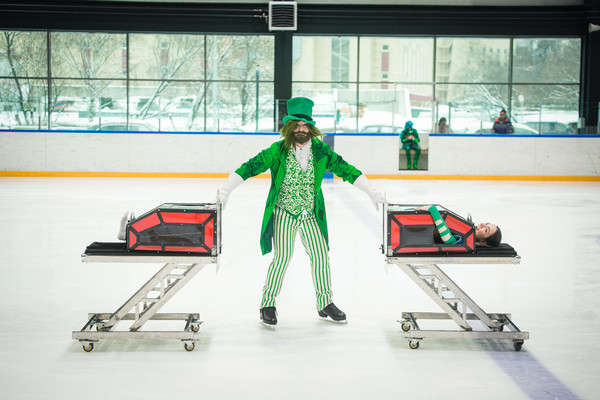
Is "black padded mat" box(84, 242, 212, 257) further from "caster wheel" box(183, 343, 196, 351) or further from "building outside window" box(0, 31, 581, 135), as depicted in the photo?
"building outside window" box(0, 31, 581, 135)

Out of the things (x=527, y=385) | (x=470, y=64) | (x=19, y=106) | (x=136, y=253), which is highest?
(x=470, y=64)

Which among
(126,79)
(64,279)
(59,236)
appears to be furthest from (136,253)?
(126,79)

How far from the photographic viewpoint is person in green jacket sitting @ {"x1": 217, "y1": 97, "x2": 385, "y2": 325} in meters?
4.08

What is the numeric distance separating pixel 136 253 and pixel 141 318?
0.36 m

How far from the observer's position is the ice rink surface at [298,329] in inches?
124

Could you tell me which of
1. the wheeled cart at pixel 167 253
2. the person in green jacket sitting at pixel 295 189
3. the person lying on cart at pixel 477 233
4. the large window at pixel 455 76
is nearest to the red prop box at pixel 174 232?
the wheeled cart at pixel 167 253

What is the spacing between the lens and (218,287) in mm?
5203

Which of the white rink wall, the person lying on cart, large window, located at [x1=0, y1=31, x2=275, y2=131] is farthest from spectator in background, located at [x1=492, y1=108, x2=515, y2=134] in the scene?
the person lying on cart

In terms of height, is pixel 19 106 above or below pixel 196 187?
above

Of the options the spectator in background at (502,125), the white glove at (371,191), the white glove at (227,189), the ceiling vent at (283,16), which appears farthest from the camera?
the ceiling vent at (283,16)

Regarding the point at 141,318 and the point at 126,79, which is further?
the point at 126,79

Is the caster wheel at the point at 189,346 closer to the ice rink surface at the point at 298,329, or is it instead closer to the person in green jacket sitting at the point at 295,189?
the ice rink surface at the point at 298,329

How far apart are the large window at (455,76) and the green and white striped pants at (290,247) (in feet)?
47.8

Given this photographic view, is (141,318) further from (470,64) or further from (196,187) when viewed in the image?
(470,64)
